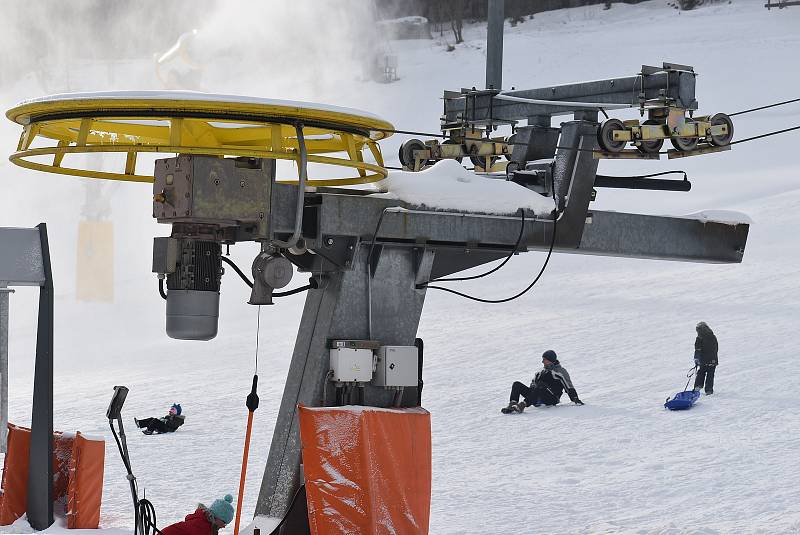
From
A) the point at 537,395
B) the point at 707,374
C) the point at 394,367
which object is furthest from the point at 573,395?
the point at 394,367

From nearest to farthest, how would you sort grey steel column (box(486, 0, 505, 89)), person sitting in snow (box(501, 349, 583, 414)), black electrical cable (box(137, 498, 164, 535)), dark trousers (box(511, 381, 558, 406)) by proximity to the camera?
black electrical cable (box(137, 498, 164, 535)) → grey steel column (box(486, 0, 505, 89)) → person sitting in snow (box(501, 349, 583, 414)) → dark trousers (box(511, 381, 558, 406))

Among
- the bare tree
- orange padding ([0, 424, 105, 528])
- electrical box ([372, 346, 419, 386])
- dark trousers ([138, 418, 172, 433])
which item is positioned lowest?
dark trousers ([138, 418, 172, 433])

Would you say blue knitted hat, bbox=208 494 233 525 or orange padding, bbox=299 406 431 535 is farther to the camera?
blue knitted hat, bbox=208 494 233 525

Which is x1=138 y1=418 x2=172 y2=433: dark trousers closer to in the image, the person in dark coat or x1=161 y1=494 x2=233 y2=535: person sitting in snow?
the person in dark coat

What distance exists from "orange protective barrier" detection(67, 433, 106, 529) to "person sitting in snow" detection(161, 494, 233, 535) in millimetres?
1864

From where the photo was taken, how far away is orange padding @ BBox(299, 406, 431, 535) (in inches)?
313

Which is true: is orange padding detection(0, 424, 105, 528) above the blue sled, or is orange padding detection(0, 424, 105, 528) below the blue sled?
below

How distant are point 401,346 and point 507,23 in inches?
2660

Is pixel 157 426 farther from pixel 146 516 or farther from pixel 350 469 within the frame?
pixel 350 469

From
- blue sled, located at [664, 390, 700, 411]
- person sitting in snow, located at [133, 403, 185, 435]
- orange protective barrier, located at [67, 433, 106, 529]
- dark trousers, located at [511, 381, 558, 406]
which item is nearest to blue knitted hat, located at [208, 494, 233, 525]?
orange protective barrier, located at [67, 433, 106, 529]

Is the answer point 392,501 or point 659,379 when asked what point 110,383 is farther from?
point 392,501

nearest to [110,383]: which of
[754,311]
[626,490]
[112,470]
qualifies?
[112,470]

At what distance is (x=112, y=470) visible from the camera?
1397cm

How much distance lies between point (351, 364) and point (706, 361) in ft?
31.0
